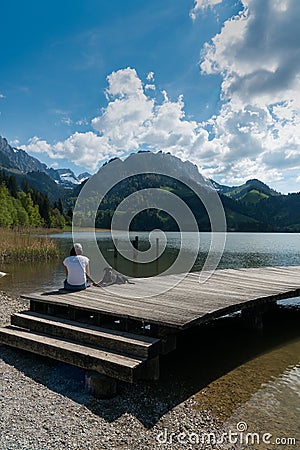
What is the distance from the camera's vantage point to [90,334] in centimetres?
611

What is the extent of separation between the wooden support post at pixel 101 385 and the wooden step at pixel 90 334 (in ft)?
1.69

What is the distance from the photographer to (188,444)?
4.54 metres

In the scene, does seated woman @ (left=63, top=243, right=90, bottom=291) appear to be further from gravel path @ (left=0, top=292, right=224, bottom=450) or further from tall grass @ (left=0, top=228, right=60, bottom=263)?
tall grass @ (left=0, top=228, right=60, bottom=263)

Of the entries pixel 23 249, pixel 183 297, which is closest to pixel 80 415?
pixel 183 297

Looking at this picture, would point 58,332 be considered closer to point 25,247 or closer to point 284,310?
point 284,310

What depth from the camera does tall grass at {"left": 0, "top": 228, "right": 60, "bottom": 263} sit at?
79.7 ft

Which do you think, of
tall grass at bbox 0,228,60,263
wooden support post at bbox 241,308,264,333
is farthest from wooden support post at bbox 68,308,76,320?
tall grass at bbox 0,228,60,263

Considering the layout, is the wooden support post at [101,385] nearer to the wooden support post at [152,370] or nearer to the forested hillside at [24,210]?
the wooden support post at [152,370]

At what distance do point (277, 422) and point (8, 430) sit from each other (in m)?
4.07

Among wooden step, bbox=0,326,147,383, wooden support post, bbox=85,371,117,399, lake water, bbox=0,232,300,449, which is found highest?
wooden step, bbox=0,326,147,383

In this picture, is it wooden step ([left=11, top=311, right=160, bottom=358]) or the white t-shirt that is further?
the white t-shirt

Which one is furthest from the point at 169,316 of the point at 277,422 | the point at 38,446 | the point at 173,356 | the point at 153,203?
the point at 153,203

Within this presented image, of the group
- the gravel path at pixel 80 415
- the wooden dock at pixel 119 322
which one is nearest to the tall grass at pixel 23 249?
the wooden dock at pixel 119 322

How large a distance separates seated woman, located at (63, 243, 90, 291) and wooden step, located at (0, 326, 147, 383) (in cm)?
203
